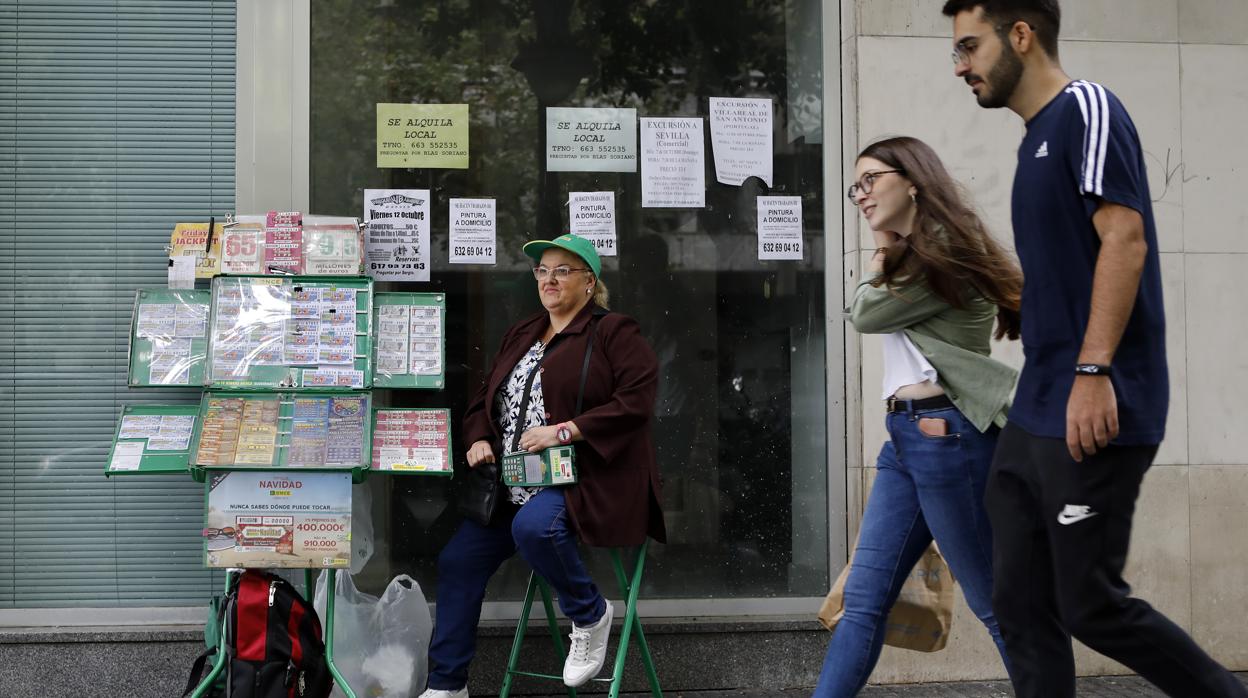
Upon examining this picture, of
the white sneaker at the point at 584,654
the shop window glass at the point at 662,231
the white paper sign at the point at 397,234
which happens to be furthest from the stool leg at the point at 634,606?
the white paper sign at the point at 397,234

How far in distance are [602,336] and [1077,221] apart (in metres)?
2.08

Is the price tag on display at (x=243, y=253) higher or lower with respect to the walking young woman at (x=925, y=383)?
higher

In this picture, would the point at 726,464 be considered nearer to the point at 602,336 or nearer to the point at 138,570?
the point at 602,336

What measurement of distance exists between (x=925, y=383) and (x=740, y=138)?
2193mm

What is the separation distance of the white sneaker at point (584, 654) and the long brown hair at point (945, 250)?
1671mm

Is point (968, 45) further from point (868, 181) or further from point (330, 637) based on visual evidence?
point (330, 637)

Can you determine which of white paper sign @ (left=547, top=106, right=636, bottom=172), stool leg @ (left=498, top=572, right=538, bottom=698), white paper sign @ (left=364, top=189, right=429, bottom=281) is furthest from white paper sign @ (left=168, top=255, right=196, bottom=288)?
stool leg @ (left=498, top=572, right=538, bottom=698)

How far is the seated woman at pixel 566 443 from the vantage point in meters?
4.43

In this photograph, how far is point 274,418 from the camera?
441cm

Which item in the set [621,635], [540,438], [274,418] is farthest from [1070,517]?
[274,418]

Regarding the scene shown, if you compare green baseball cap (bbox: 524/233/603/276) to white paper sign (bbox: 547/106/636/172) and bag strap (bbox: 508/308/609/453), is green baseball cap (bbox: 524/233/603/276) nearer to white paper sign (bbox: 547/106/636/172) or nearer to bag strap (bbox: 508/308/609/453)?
bag strap (bbox: 508/308/609/453)

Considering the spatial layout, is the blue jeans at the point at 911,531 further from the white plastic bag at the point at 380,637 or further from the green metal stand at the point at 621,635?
the white plastic bag at the point at 380,637

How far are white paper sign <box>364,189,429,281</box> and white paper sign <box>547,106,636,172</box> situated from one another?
607 mm

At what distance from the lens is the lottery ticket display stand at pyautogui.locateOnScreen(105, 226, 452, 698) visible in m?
4.30
